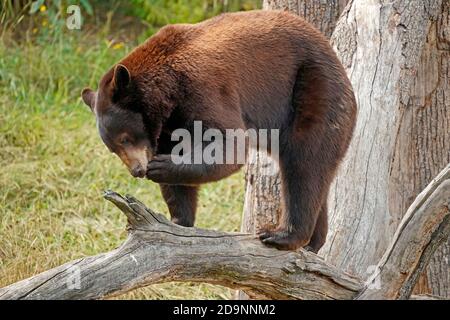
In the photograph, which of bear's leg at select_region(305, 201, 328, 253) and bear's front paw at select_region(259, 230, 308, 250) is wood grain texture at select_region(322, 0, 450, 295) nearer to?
bear's leg at select_region(305, 201, 328, 253)

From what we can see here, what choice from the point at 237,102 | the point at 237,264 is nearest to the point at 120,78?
the point at 237,102

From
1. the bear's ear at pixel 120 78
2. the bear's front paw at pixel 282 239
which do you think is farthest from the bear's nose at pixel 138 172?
the bear's front paw at pixel 282 239

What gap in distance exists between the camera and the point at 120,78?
173 inches

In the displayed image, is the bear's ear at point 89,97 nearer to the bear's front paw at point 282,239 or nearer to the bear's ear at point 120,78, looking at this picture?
the bear's ear at point 120,78

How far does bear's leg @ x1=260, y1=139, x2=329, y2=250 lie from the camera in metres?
4.72

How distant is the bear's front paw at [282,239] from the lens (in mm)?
4645

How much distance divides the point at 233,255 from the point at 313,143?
79 cm

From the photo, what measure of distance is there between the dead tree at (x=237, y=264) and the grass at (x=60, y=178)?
2430 millimetres

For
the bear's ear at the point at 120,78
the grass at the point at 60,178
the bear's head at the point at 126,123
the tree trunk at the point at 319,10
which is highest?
the tree trunk at the point at 319,10

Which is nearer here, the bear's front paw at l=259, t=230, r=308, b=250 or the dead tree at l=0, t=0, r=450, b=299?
the dead tree at l=0, t=0, r=450, b=299

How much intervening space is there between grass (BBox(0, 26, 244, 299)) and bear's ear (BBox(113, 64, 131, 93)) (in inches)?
104

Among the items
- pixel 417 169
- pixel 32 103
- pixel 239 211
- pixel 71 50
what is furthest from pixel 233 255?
pixel 71 50

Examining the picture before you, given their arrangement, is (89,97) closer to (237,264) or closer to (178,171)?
(178,171)

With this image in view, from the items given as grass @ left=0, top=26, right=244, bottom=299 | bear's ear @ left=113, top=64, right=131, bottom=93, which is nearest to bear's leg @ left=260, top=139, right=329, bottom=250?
bear's ear @ left=113, top=64, right=131, bottom=93
